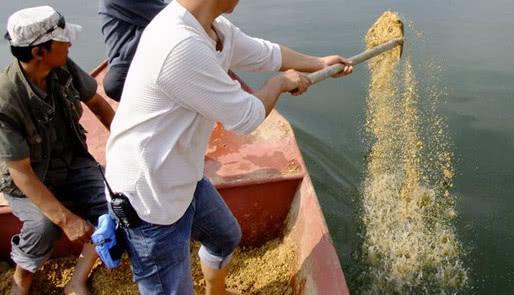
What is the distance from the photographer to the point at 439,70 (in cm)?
590

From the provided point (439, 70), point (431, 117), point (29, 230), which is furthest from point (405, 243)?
point (439, 70)

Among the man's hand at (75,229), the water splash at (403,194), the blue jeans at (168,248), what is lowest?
the water splash at (403,194)

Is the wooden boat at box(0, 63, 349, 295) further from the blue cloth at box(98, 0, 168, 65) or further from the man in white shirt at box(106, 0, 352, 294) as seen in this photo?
the blue cloth at box(98, 0, 168, 65)

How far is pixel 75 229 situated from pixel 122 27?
1287 millimetres

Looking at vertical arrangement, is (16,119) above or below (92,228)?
above

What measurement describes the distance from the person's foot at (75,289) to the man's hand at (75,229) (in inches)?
19.1

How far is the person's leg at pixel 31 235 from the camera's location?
89.7 inches

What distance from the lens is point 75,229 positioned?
221 centimetres

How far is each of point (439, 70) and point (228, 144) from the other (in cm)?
373

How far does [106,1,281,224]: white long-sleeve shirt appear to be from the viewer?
1.32 metres

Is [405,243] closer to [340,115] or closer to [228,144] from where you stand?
[228,144]

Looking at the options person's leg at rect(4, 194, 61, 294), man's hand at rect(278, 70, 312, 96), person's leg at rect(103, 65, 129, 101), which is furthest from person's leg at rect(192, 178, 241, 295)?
person's leg at rect(103, 65, 129, 101)

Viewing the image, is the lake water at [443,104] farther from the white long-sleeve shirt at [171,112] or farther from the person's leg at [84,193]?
the white long-sleeve shirt at [171,112]

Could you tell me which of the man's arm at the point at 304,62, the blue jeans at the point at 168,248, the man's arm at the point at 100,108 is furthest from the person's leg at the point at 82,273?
the man's arm at the point at 304,62
